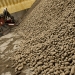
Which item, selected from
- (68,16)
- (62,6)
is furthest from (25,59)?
(62,6)

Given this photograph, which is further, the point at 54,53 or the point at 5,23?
the point at 5,23

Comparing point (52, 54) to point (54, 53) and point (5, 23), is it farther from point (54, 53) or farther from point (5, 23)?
point (5, 23)

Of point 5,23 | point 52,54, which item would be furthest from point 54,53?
point 5,23

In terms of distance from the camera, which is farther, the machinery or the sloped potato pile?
the machinery

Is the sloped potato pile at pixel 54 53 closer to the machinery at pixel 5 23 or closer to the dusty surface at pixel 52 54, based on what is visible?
the dusty surface at pixel 52 54

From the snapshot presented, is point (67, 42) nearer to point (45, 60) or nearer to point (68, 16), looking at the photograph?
point (45, 60)

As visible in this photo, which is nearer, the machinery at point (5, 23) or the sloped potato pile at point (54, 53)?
the sloped potato pile at point (54, 53)

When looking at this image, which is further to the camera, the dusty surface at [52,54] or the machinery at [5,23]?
the machinery at [5,23]

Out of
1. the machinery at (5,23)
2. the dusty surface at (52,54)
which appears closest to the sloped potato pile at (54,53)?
the dusty surface at (52,54)

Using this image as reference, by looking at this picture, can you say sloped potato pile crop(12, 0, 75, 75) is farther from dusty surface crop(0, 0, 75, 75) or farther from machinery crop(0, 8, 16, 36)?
machinery crop(0, 8, 16, 36)

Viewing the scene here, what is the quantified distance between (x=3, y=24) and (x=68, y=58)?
535 cm

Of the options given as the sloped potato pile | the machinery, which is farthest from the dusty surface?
the machinery

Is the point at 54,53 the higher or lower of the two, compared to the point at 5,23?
lower

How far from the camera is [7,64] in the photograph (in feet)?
12.5
